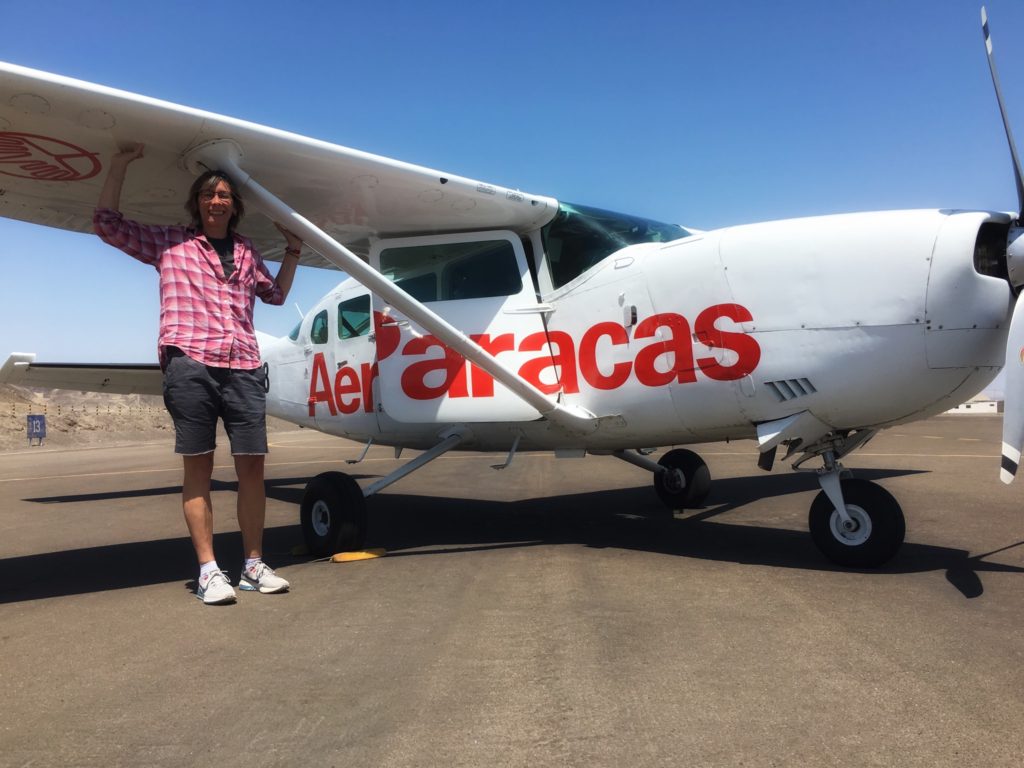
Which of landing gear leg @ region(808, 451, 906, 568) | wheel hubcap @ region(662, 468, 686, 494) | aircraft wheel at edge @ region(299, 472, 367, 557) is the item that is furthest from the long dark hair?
wheel hubcap @ region(662, 468, 686, 494)

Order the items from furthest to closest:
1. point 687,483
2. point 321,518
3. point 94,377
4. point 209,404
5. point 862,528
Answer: point 94,377 → point 687,483 → point 321,518 → point 862,528 → point 209,404

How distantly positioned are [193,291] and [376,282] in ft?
3.82

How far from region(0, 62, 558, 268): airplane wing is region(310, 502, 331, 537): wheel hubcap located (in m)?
2.23

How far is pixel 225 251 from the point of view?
392 centimetres

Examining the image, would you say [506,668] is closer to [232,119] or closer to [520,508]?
[232,119]

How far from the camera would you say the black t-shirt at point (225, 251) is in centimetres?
386

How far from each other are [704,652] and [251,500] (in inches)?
100

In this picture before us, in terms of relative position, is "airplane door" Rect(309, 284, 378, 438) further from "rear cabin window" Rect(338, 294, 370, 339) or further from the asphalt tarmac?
the asphalt tarmac

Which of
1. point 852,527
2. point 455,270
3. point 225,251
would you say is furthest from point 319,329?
point 852,527

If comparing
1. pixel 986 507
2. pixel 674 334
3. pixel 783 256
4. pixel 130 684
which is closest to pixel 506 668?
pixel 130 684

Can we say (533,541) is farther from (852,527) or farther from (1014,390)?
(1014,390)

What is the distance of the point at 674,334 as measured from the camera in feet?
14.4

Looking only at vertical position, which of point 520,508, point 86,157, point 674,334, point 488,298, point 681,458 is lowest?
point 520,508

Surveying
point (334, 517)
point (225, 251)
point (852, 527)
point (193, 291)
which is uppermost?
point (225, 251)
